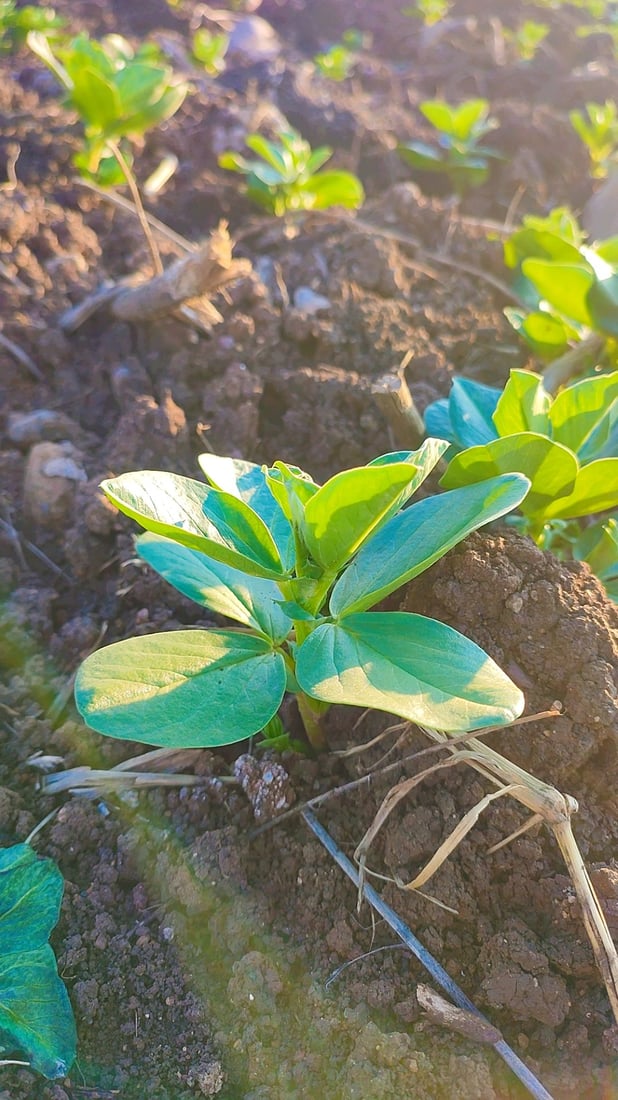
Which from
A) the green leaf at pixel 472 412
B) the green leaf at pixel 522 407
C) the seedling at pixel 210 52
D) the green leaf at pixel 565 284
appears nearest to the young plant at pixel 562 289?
the green leaf at pixel 565 284

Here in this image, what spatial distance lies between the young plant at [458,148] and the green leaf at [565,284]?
169cm

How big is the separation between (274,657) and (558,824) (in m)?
0.46

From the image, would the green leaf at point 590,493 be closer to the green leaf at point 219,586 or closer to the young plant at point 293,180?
the green leaf at point 219,586

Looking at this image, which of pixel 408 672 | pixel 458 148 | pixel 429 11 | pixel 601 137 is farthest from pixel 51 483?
pixel 429 11

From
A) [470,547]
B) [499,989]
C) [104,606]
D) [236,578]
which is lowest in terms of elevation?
[104,606]

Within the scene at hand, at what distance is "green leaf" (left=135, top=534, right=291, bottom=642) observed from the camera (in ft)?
4.20

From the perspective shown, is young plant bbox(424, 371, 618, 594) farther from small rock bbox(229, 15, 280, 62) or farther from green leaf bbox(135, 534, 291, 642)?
small rock bbox(229, 15, 280, 62)

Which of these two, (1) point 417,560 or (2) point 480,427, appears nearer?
(1) point 417,560

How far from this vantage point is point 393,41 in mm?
6004

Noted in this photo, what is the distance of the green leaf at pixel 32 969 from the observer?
1087 millimetres

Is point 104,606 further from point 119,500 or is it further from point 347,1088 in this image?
point 347,1088

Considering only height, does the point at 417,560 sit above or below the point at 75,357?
above

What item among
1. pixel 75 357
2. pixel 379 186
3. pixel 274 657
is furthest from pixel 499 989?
pixel 379 186

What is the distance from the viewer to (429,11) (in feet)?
19.6
